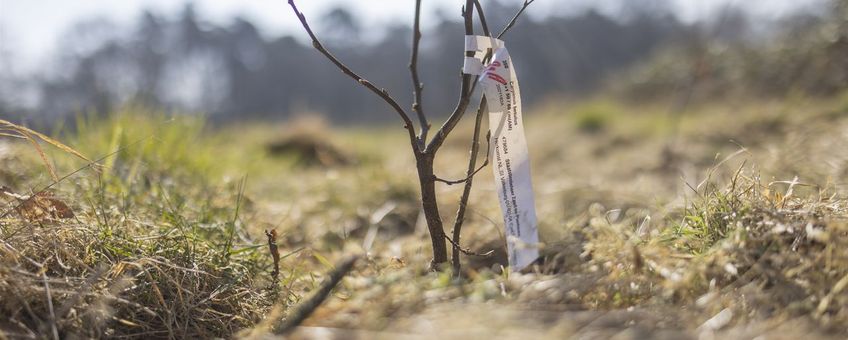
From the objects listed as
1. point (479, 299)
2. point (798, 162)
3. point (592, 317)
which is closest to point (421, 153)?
point (479, 299)

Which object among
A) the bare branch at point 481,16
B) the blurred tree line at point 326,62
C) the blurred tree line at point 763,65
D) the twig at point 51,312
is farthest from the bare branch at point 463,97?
A: the blurred tree line at point 326,62

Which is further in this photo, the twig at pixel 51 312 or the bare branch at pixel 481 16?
the bare branch at pixel 481 16

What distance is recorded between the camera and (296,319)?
97 centimetres

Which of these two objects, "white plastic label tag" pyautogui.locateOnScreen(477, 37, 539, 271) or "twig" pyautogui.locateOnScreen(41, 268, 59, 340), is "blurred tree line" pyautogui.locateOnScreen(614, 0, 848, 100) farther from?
"twig" pyautogui.locateOnScreen(41, 268, 59, 340)

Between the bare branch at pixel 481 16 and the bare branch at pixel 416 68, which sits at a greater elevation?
the bare branch at pixel 481 16

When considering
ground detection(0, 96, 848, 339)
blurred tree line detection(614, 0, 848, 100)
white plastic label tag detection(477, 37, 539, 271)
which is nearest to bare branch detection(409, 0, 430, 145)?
white plastic label tag detection(477, 37, 539, 271)

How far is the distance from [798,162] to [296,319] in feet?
8.47

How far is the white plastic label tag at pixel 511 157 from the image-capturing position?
1.25 metres

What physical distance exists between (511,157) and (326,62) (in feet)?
81.9

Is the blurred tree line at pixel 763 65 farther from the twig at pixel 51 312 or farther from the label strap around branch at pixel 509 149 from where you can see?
the twig at pixel 51 312

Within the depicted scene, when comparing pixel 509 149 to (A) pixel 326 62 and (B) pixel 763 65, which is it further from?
(A) pixel 326 62

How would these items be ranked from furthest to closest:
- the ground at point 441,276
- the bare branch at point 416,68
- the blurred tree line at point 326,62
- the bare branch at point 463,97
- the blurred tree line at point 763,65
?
the blurred tree line at point 326,62 → the blurred tree line at point 763,65 → the bare branch at point 463,97 → the bare branch at point 416,68 → the ground at point 441,276

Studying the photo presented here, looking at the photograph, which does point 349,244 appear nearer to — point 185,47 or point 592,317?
point 592,317

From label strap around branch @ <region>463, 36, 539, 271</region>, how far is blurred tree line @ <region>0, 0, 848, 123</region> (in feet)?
40.6
